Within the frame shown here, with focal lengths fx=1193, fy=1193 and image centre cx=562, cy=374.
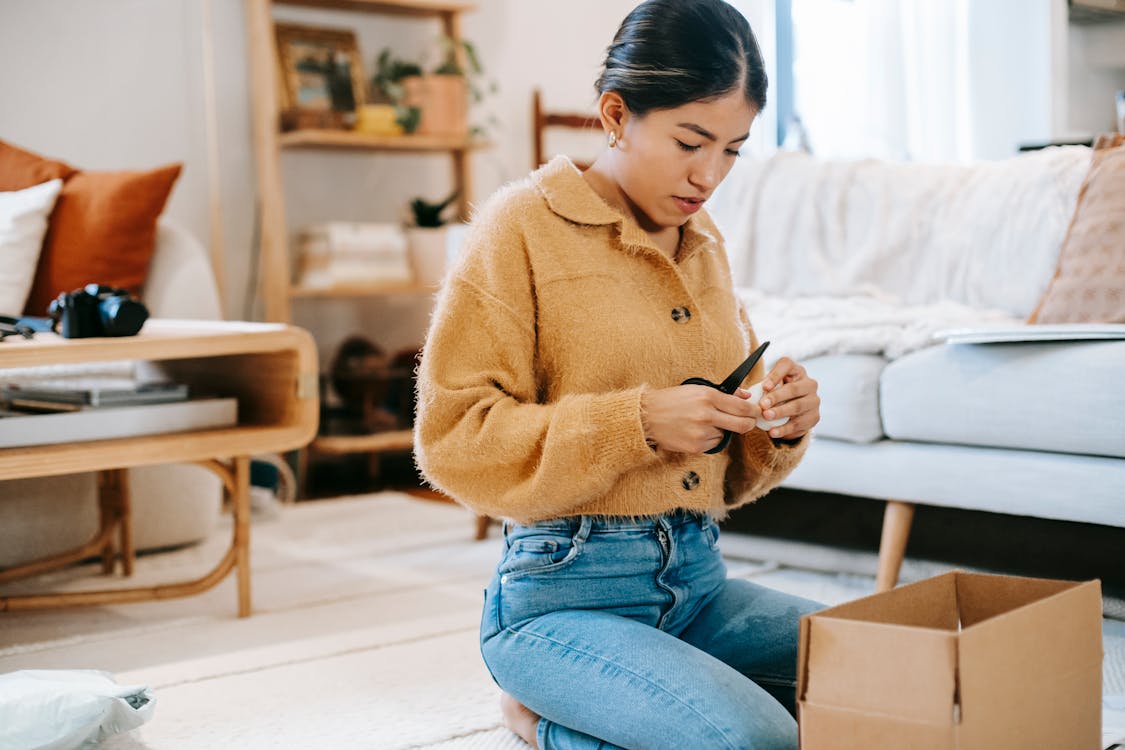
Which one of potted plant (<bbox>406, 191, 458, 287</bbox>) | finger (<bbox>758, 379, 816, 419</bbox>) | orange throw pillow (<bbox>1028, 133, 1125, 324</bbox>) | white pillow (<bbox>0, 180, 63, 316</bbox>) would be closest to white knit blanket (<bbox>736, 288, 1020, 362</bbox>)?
orange throw pillow (<bbox>1028, 133, 1125, 324</bbox>)

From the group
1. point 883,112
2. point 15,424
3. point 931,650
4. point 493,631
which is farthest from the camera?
point 883,112

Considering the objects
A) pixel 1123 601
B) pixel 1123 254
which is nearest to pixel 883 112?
pixel 1123 254

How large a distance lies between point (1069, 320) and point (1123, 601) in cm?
45

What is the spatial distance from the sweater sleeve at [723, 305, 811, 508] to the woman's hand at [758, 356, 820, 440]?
50mm

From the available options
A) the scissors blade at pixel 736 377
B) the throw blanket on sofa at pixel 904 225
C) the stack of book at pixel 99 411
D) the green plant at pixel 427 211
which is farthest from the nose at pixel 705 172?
the green plant at pixel 427 211

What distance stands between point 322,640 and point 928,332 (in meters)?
1.11

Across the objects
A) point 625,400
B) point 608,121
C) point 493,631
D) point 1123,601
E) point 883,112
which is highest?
point 883,112

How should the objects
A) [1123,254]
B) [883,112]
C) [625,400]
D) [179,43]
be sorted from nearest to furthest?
[625,400] → [1123,254] → [179,43] → [883,112]

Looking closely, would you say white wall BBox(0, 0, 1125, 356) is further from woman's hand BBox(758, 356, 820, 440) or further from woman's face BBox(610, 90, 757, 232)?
woman's hand BBox(758, 356, 820, 440)

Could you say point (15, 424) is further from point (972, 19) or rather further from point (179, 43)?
point (972, 19)

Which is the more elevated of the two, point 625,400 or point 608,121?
point 608,121

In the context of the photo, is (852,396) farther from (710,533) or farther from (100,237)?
(100,237)

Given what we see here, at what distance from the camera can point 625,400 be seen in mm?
1105

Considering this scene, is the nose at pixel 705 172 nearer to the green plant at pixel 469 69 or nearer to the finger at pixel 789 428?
the finger at pixel 789 428
